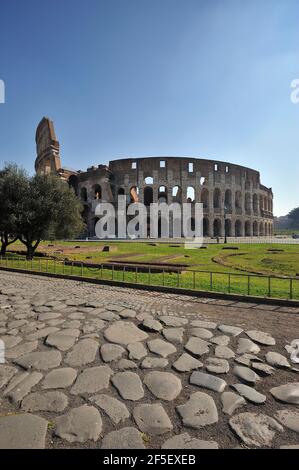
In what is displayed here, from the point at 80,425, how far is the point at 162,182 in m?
47.7

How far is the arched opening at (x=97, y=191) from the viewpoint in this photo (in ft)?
155

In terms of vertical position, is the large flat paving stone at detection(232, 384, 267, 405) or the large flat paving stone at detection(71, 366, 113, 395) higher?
the large flat paving stone at detection(71, 366, 113, 395)

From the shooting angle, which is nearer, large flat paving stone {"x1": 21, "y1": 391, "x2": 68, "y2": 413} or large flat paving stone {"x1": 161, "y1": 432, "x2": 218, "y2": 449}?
large flat paving stone {"x1": 161, "y1": 432, "x2": 218, "y2": 449}

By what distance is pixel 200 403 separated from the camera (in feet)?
7.35

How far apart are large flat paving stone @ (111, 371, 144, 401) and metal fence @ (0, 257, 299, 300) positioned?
13.6 ft

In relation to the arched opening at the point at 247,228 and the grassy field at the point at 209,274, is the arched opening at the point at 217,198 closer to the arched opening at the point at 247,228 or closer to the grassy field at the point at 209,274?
the arched opening at the point at 247,228

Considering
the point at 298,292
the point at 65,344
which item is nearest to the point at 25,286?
the point at 65,344

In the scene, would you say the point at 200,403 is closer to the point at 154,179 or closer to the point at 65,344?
the point at 65,344

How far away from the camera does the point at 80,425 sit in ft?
6.48

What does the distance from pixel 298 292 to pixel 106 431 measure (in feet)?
22.2

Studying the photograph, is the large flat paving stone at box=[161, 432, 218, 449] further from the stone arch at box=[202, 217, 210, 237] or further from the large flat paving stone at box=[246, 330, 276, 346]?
the stone arch at box=[202, 217, 210, 237]

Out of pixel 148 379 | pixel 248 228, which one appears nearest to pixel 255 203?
pixel 248 228

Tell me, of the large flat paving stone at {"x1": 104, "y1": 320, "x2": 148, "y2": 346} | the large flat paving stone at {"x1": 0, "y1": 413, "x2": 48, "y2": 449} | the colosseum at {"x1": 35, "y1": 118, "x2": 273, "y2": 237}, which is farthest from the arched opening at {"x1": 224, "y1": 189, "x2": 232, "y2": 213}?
the large flat paving stone at {"x1": 0, "y1": 413, "x2": 48, "y2": 449}

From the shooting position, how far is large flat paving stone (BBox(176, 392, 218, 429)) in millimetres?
2008
